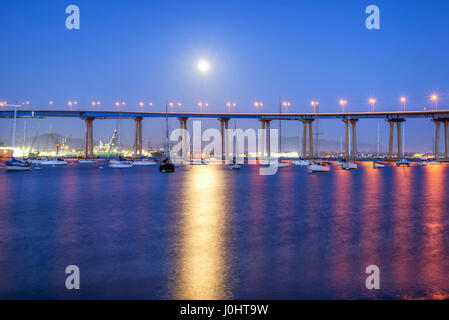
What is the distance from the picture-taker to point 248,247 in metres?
11.5

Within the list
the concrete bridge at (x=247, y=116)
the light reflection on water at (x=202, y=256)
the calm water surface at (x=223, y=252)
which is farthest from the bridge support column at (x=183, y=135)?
the light reflection on water at (x=202, y=256)

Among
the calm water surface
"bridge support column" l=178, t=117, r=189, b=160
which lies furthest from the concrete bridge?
the calm water surface

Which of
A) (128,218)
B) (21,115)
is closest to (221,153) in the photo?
(21,115)

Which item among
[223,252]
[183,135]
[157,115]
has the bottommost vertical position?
[223,252]

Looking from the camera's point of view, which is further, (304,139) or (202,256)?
(304,139)

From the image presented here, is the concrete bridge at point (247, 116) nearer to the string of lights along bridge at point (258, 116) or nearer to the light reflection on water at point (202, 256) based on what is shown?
the string of lights along bridge at point (258, 116)

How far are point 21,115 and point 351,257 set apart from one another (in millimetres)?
140548

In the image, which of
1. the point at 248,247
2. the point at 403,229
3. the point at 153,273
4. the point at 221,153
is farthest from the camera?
the point at 221,153

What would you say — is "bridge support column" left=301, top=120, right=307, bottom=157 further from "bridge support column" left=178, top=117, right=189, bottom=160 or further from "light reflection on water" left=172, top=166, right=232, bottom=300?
"light reflection on water" left=172, top=166, right=232, bottom=300

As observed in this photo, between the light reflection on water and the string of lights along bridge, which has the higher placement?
the string of lights along bridge

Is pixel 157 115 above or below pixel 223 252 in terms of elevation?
above

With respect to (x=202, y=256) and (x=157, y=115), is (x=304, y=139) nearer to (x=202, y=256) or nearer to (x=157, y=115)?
(x=157, y=115)

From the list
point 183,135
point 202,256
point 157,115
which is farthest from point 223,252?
point 157,115
